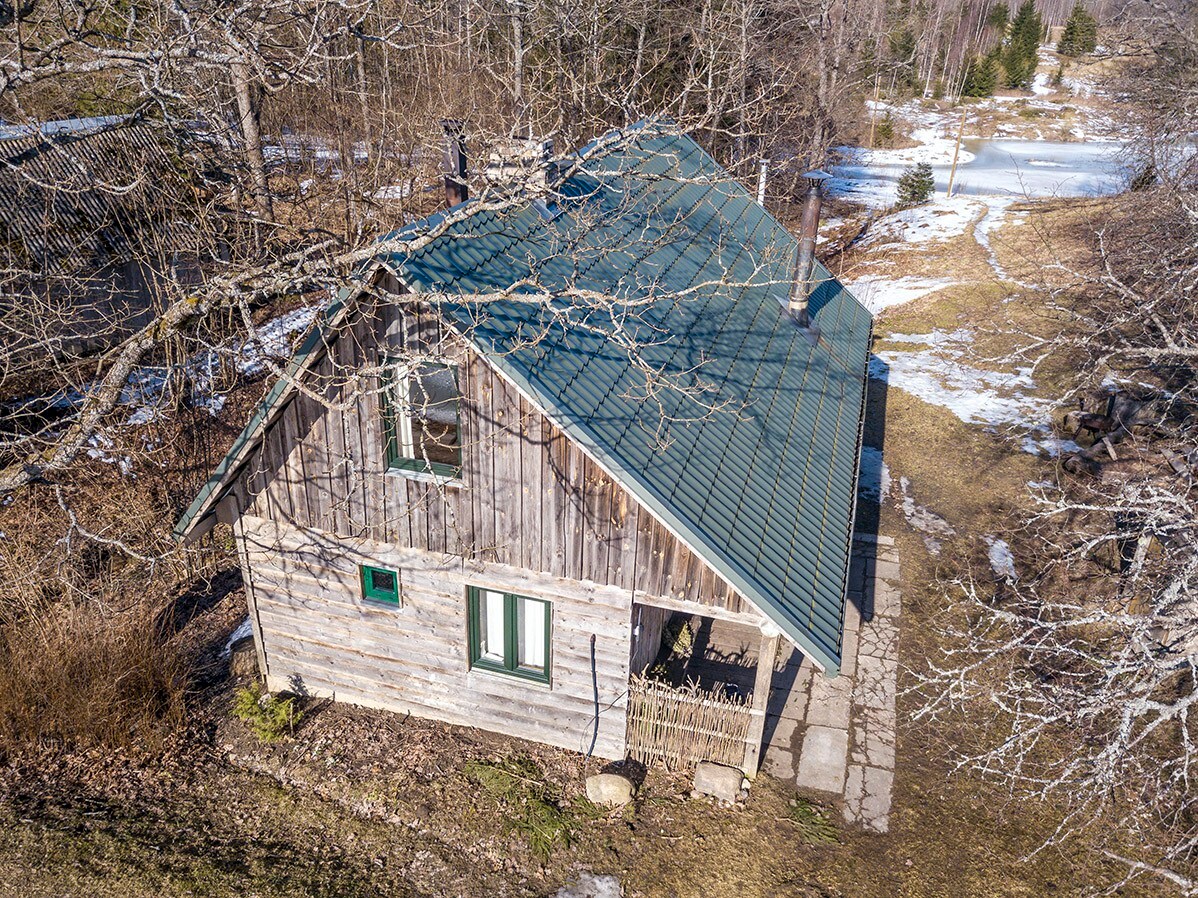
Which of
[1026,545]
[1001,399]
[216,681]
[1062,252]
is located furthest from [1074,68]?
[216,681]

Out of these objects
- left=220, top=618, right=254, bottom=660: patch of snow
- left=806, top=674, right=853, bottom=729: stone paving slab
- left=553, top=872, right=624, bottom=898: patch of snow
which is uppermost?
left=553, top=872, right=624, bottom=898: patch of snow

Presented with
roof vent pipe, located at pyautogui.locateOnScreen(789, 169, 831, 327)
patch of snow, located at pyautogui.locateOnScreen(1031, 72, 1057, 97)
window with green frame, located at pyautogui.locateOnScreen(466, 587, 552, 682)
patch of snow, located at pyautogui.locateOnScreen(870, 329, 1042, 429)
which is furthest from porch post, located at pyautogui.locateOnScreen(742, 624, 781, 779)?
patch of snow, located at pyautogui.locateOnScreen(1031, 72, 1057, 97)

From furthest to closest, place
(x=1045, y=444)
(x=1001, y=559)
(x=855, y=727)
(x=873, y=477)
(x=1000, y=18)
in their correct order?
(x=1000, y=18)
(x=1045, y=444)
(x=873, y=477)
(x=1001, y=559)
(x=855, y=727)

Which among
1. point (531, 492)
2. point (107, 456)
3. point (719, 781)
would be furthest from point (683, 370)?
point (107, 456)

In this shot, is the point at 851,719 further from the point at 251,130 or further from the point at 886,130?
the point at 886,130

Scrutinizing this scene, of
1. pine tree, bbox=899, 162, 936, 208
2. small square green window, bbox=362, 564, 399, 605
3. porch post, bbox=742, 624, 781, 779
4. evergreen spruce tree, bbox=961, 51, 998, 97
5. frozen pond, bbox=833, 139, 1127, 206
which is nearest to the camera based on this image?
porch post, bbox=742, 624, 781, 779

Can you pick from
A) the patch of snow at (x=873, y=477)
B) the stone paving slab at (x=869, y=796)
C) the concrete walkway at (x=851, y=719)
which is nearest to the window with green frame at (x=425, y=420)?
the concrete walkway at (x=851, y=719)

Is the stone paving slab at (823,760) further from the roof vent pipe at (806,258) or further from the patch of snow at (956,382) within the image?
the patch of snow at (956,382)

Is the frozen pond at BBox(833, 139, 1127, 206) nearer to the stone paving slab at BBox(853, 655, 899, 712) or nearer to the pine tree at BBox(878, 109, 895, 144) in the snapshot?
the pine tree at BBox(878, 109, 895, 144)
